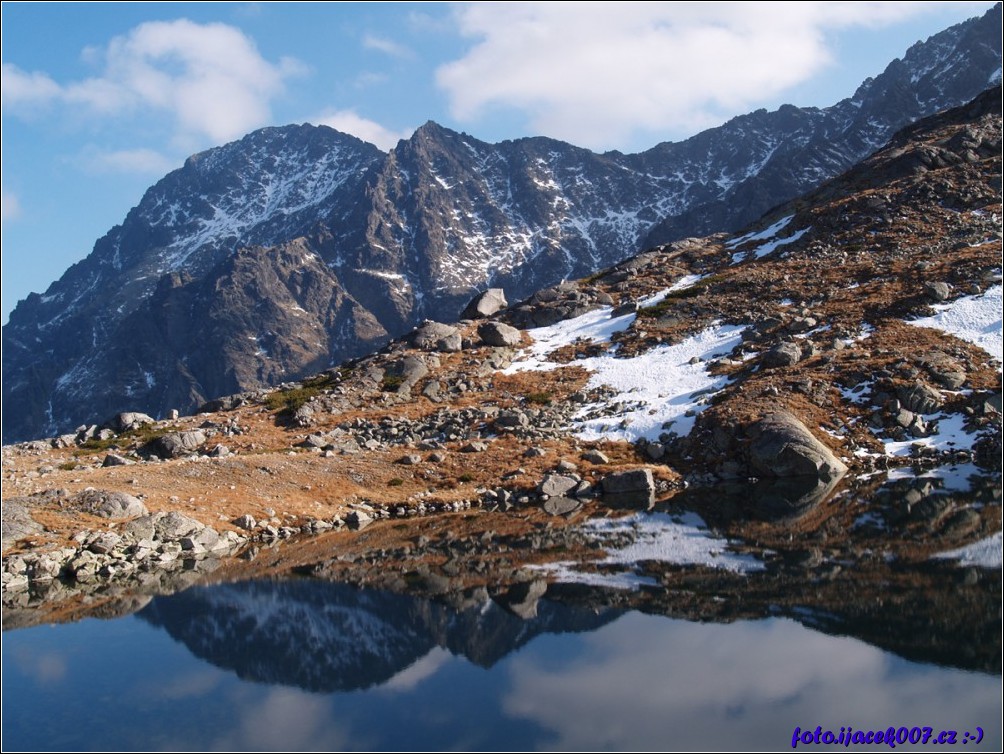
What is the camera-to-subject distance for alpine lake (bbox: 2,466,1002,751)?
16656 mm

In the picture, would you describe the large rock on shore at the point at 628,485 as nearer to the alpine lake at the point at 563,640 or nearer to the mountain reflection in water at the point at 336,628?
the alpine lake at the point at 563,640

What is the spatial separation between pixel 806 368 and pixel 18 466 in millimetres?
58209

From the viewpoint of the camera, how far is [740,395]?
5078cm

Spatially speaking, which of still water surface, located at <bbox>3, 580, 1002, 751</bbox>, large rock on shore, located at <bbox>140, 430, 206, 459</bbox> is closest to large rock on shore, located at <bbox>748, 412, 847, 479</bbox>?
still water surface, located at <bbox>3, 580, 1002, 751</bbox>

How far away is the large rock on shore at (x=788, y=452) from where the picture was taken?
135 ft

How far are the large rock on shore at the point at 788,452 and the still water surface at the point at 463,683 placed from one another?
2267 centimetres

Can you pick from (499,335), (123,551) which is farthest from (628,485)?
(499,335)

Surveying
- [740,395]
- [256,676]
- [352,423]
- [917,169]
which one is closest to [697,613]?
[256,676]

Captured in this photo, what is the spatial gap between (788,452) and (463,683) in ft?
95.9

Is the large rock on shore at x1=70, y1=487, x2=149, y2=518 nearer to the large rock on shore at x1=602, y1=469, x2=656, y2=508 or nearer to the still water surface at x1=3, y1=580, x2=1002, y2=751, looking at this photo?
the still water surface at x1=3, y1=580, x2=1002, y2=751

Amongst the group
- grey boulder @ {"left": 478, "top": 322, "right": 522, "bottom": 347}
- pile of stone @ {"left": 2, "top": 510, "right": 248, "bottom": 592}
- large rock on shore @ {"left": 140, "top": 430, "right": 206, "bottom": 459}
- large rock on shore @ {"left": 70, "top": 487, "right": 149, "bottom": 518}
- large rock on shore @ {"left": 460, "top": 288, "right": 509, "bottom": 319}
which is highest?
large rock on shore @ {"left": 460, "top": 288, "right": 509, "bottom": 319}

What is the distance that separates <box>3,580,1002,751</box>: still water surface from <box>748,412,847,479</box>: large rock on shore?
2267 cm

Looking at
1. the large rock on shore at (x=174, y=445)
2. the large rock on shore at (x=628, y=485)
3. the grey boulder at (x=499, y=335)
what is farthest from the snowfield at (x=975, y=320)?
the large rock on shore at (x=174, y=445)

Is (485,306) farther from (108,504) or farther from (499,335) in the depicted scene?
(108,504)
